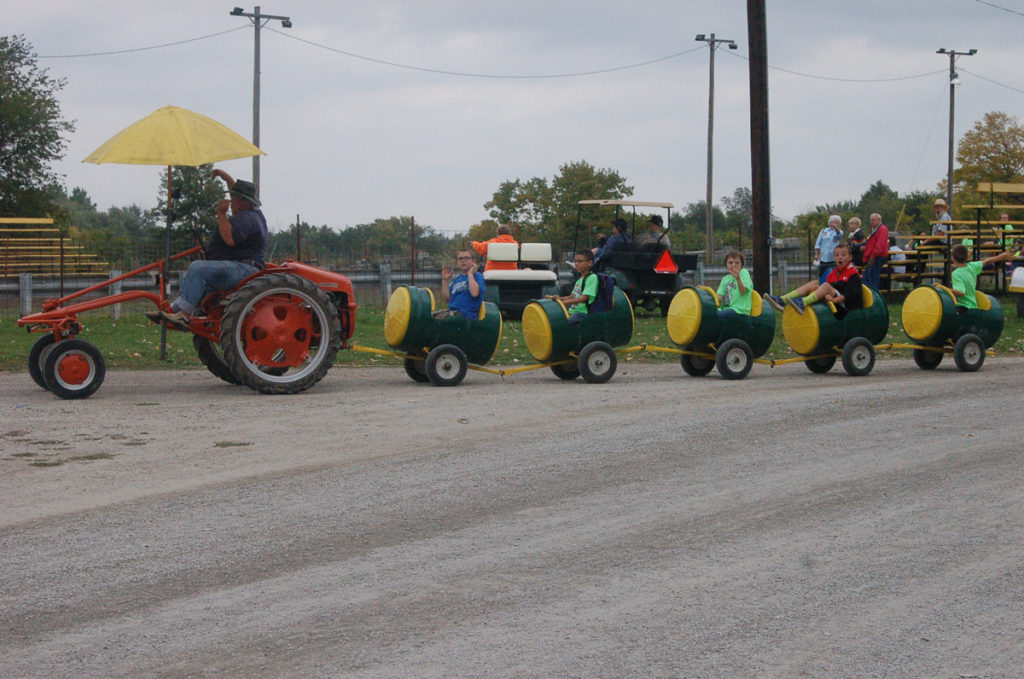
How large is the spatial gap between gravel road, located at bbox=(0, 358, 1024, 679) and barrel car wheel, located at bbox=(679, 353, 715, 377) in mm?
3365

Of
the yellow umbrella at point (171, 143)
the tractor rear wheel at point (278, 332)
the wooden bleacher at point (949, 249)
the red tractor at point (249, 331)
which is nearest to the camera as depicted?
the red tractor at point (249, 331)

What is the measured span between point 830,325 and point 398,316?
5.16m

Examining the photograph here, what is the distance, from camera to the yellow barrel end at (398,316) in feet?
43.3

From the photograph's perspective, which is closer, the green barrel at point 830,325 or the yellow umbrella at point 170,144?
the yellow umbrella at point 170,144

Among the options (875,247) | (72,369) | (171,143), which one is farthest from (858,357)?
(875,247)

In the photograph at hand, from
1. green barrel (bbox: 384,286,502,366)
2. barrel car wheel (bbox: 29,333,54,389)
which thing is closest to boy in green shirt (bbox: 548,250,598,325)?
green barrel (bbox: 384,286,502,366)

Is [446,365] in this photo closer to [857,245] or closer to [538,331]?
[538,331]

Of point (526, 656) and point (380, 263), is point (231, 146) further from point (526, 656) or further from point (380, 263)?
point (380, 263)

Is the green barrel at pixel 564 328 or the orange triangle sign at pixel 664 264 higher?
the orange triangle sign at pixel 664 264

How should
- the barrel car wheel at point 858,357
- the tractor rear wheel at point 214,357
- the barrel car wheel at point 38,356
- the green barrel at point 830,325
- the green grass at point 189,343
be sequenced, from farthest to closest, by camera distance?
1. the green grass at point 189,343
2. the green barrel at point 830,325
3. the barrel car wheel at point 858,357
4. the tractor rear wheel at point 214,357
5. the barrel car wheel at point 38,356

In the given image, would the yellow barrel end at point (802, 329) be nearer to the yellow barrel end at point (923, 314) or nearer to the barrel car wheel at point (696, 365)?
the barrel car wheel at point (696, 365)

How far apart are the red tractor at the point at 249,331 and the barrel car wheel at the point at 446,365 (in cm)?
103

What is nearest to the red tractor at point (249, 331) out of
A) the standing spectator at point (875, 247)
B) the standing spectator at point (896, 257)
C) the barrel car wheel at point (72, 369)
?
the barrel car wheel at point (72, 369)

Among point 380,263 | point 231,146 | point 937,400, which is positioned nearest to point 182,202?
point 380,263
